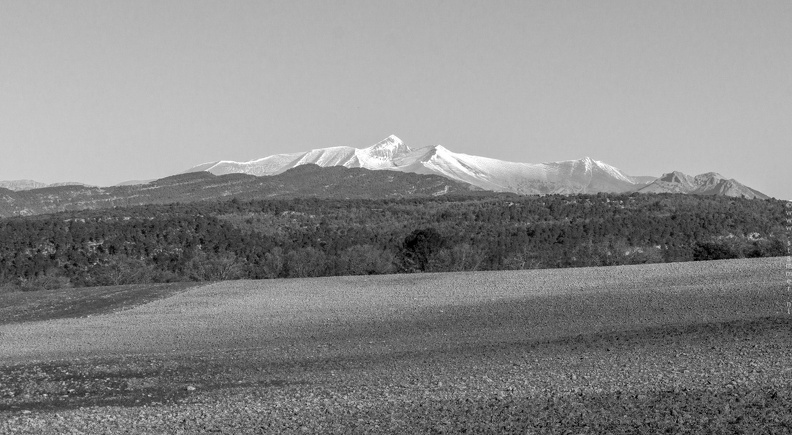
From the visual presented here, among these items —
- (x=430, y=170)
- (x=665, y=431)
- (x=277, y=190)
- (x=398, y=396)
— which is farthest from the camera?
(x=430, y=170)

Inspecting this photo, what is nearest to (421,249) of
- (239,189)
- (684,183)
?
(239,189)

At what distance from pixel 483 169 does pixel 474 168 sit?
221 centimetres

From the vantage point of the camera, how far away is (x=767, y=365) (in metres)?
14.2

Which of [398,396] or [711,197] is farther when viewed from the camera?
[711,197]

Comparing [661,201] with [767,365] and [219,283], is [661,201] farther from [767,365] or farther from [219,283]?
[767,365]

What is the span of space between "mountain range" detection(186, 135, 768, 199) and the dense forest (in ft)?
307

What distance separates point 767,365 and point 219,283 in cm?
2618

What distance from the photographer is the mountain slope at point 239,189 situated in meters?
94.1

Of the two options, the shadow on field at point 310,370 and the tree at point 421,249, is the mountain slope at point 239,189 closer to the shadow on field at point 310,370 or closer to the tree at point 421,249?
the tree at point 421,249

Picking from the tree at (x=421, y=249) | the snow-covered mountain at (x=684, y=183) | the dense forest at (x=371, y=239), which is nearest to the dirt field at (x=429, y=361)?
the dense forest at (x=371, y=239)

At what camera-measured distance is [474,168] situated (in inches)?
7057

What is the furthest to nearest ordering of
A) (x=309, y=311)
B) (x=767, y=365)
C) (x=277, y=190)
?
(x=277, y=190) → (x=309, y=311) → (x=767, y=365)

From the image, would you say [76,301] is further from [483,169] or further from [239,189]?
[483,169]

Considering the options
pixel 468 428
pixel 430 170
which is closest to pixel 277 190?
pixel 430 170
